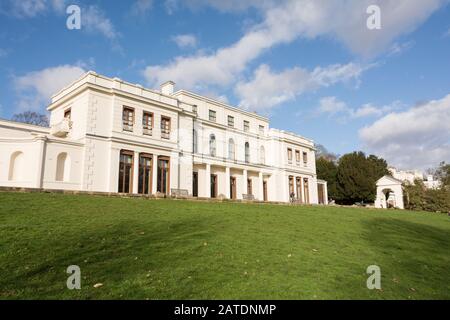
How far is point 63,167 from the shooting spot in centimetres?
2403

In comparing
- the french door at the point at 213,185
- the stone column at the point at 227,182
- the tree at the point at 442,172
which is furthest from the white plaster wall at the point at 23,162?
the tree at the point at 442,172

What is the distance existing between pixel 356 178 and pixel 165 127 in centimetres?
3130

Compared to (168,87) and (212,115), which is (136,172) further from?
(212,115)

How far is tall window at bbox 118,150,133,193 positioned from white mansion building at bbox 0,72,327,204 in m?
0.08

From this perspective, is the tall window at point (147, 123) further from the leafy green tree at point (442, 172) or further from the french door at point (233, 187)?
the leafy green tree at point (442, 172)

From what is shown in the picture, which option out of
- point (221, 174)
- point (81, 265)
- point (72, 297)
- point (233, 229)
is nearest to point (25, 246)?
point (81, 265)

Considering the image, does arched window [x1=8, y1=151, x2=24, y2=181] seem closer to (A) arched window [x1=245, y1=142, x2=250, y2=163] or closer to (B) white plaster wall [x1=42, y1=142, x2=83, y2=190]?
(B) white plaster wall [x1=42, y1=142, x2=83, y2=190]

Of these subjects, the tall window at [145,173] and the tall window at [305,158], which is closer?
the tall window at [145,173]

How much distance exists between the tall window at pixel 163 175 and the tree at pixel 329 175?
31.2 metres

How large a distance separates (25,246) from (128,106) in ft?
63.9

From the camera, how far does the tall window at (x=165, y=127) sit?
96.1 feet

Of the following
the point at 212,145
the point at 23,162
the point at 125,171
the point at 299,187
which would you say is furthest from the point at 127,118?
the point at 299,187

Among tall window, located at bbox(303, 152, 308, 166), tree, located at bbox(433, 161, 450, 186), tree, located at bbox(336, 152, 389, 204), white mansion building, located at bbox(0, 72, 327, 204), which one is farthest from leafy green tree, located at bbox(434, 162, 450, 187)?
white mansion building, located at bbox(0, 72, 327, 204)
